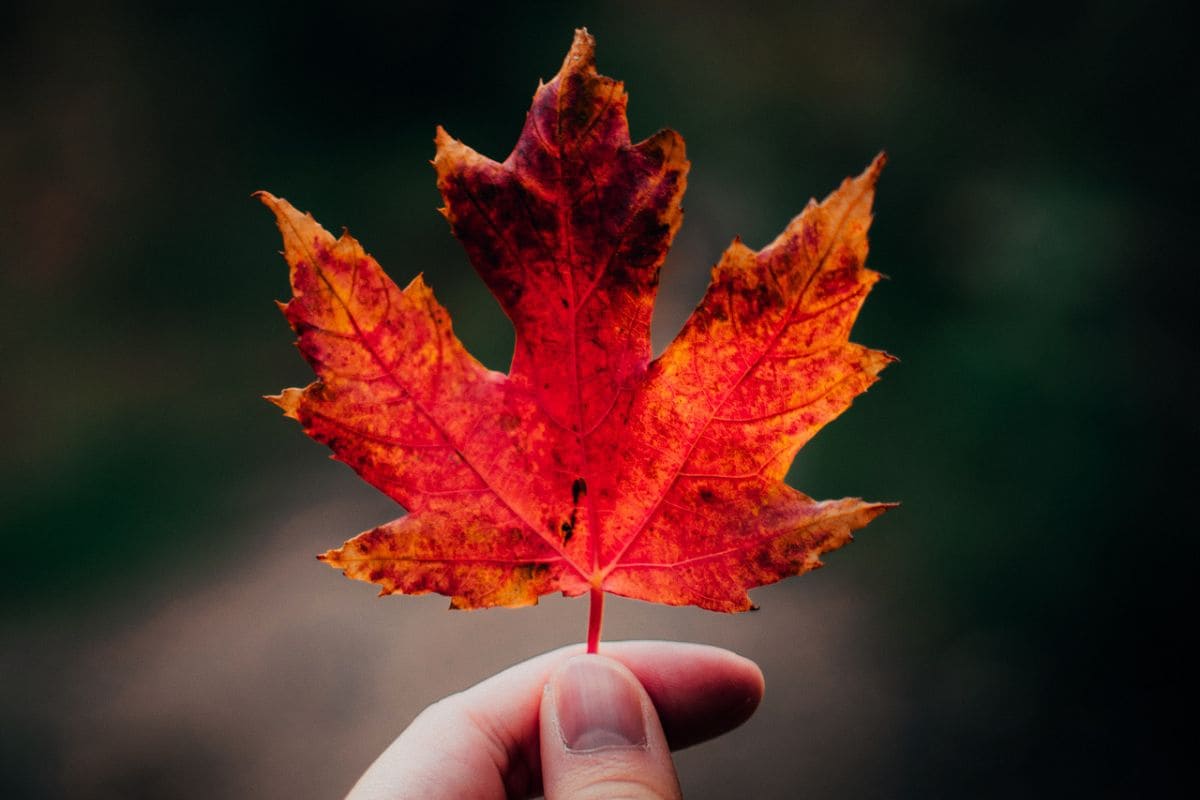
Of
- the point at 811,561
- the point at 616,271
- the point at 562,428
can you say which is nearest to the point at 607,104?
the point at 616,271

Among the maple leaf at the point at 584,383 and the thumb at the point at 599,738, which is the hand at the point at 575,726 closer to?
the thumb at the point at 599,738

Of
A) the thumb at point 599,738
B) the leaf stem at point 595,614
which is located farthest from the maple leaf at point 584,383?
the thumb at point 599,738

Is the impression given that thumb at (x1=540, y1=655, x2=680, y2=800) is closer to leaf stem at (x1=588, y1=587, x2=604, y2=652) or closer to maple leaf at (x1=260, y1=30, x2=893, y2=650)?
leaf stem at (x1=588, y1=587, x2=604, y2=652)

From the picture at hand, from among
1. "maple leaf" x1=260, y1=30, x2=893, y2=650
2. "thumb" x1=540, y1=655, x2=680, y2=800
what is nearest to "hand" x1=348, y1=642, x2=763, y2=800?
"thumb" x1=540, y1=655, x2=680, y2=800

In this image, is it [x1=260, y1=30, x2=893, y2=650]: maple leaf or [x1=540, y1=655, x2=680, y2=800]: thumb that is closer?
[x1=260, y1=30, x2=893, y2=650]: maple leaf

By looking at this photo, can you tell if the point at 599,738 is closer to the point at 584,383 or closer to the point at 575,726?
the point at 575,726

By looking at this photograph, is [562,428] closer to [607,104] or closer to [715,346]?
[715,346]
